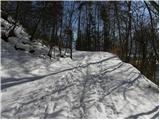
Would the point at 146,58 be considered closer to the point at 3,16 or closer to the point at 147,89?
the point at 147,89

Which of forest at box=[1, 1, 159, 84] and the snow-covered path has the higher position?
forest at box=[1, 1, 159, 84]

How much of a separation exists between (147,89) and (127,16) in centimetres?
793

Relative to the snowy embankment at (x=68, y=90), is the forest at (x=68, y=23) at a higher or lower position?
higher

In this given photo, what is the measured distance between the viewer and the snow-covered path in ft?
19.9

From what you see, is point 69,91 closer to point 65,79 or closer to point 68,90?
point 68,90

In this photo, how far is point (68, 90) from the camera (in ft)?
25.0

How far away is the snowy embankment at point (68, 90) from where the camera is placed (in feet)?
19.9

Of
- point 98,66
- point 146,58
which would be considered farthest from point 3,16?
point 146,58

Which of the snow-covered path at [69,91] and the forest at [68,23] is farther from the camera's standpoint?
the forest at [68,23]

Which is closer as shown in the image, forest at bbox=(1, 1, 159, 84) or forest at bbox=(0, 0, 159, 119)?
forest at bbox=(0, 0, 159, 119)

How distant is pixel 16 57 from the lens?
10.2m

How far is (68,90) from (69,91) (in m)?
0.10

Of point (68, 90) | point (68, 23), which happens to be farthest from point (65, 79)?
point (68, 23)

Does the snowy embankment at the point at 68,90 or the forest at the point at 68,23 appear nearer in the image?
the snowy embankment at the point at 68,90
